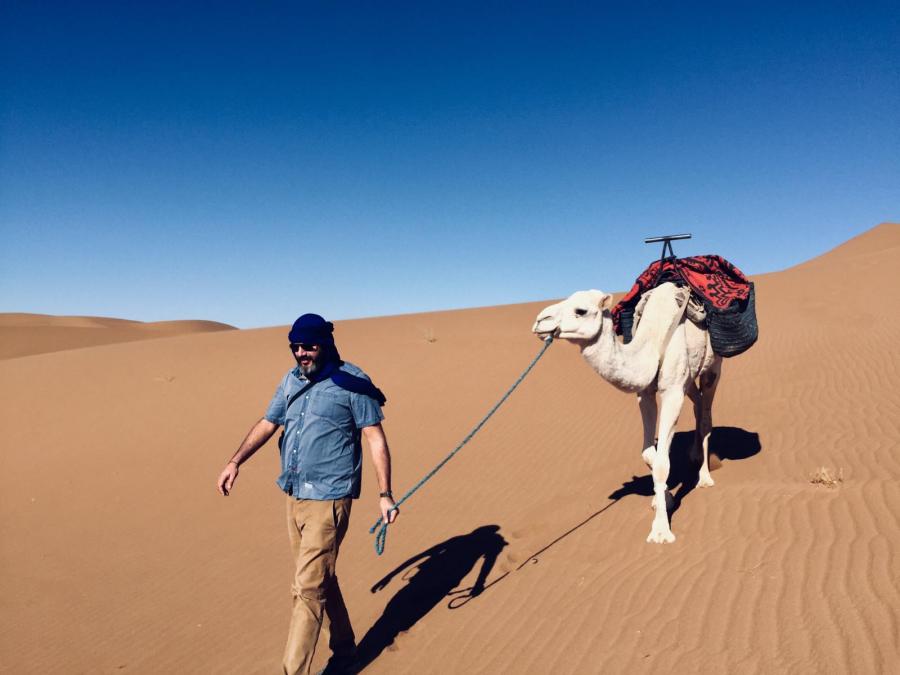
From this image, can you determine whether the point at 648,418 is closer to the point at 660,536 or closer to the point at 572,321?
the point at 660,536

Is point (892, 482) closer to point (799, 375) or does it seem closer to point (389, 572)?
point (389, 572)

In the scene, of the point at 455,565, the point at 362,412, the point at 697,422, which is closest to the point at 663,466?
the point at 697,422

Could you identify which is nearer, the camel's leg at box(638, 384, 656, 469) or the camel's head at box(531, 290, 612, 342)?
the camel's head at box(531, 290, 612, 342)

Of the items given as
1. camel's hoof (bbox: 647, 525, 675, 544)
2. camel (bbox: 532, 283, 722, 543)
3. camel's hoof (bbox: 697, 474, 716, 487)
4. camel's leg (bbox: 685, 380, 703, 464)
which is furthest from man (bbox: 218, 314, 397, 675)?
camel's leg (bbox: 685, 380, 703, 464)

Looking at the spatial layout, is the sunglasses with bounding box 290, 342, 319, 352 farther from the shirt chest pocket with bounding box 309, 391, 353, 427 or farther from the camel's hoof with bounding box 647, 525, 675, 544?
the camel's hoof with bounding box 647, 525, 675, 544

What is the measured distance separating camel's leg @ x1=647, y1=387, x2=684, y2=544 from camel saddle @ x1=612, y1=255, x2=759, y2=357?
0.97 metres

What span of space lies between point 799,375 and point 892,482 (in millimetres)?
8090

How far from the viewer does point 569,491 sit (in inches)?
310

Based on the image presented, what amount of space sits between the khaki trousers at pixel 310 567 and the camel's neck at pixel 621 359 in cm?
254

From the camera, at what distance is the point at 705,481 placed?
662cm

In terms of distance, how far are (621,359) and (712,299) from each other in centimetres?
166

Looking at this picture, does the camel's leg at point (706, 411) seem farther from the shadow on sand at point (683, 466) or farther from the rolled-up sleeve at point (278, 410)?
the rolled-up sleeve at point (278, 410)

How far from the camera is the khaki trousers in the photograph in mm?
3490

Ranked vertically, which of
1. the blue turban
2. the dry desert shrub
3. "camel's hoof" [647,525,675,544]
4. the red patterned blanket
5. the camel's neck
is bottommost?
"camel's hoof" [647,525,675,544]
